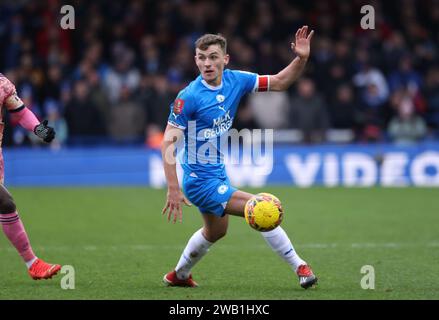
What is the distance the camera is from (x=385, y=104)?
18734 mm

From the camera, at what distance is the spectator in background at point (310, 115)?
17688mm

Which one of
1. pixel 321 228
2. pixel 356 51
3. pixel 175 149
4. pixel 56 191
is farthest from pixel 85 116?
pixel 175 149

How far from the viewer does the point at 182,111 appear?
7.19 meters

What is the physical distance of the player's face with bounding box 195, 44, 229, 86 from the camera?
23.9ft

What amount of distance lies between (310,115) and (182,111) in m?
10.8

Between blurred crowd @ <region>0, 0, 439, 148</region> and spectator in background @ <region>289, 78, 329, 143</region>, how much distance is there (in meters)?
0.02

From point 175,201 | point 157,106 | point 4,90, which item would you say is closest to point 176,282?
point 175,201

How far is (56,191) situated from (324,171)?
502cm

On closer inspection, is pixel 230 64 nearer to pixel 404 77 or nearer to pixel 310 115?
pixel 310 115

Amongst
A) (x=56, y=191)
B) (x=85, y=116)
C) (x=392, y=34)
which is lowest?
(x=56, y=191)

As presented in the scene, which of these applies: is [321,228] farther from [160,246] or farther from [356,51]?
[356,51]

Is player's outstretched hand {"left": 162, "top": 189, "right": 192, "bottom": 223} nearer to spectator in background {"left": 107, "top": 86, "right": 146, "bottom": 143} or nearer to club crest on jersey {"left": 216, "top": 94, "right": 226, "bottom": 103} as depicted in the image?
club crest on jersey {"left": 216, "top": 94, "right": 226, "bottom": 103}

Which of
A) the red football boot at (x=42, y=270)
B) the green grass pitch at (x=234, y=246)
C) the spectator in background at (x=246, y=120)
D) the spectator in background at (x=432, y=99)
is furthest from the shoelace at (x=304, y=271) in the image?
the spectator in background at (x=432, y=99)

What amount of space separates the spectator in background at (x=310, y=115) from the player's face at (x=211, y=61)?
1045cm
